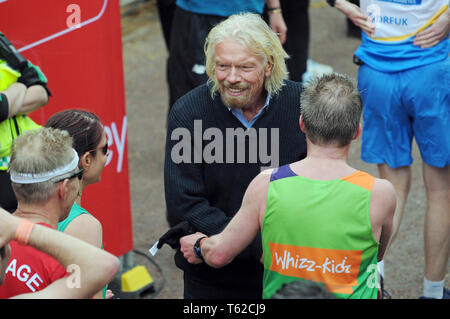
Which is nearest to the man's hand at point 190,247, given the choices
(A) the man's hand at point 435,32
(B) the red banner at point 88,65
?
(B) the red banner at point 88,65

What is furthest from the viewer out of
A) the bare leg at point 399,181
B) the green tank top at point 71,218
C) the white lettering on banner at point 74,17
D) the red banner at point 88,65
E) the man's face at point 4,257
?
the bare leg at point 399,181

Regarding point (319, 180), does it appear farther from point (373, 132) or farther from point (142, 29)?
point (142, 29)

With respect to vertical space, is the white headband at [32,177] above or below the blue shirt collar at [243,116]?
above

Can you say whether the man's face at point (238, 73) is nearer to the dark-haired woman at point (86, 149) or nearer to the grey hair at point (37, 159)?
the dark-haired woman at point (86, 149)

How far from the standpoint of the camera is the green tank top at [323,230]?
2277 millimetres

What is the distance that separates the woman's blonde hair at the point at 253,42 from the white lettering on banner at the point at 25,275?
3.82ft

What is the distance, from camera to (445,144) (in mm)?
3771

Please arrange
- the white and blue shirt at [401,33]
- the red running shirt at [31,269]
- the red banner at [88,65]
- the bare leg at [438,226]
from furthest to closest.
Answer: the bare leg at [438,226], the white and blue shirt at [401,33], the red banner at [88,65], the red running shirt at [31,269]

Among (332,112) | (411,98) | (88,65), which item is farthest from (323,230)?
(88,65)

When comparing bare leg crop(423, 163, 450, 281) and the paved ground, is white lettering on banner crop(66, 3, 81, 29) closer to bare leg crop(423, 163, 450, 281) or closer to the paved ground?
the paved ground

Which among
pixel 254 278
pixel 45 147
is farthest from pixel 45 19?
pixel 254 278

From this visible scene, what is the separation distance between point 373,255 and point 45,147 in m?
1.14

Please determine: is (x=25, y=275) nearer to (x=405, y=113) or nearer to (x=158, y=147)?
(x=405, y=113)

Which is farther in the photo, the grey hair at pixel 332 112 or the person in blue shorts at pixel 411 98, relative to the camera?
the person in blue shorts at pixel 411 98
